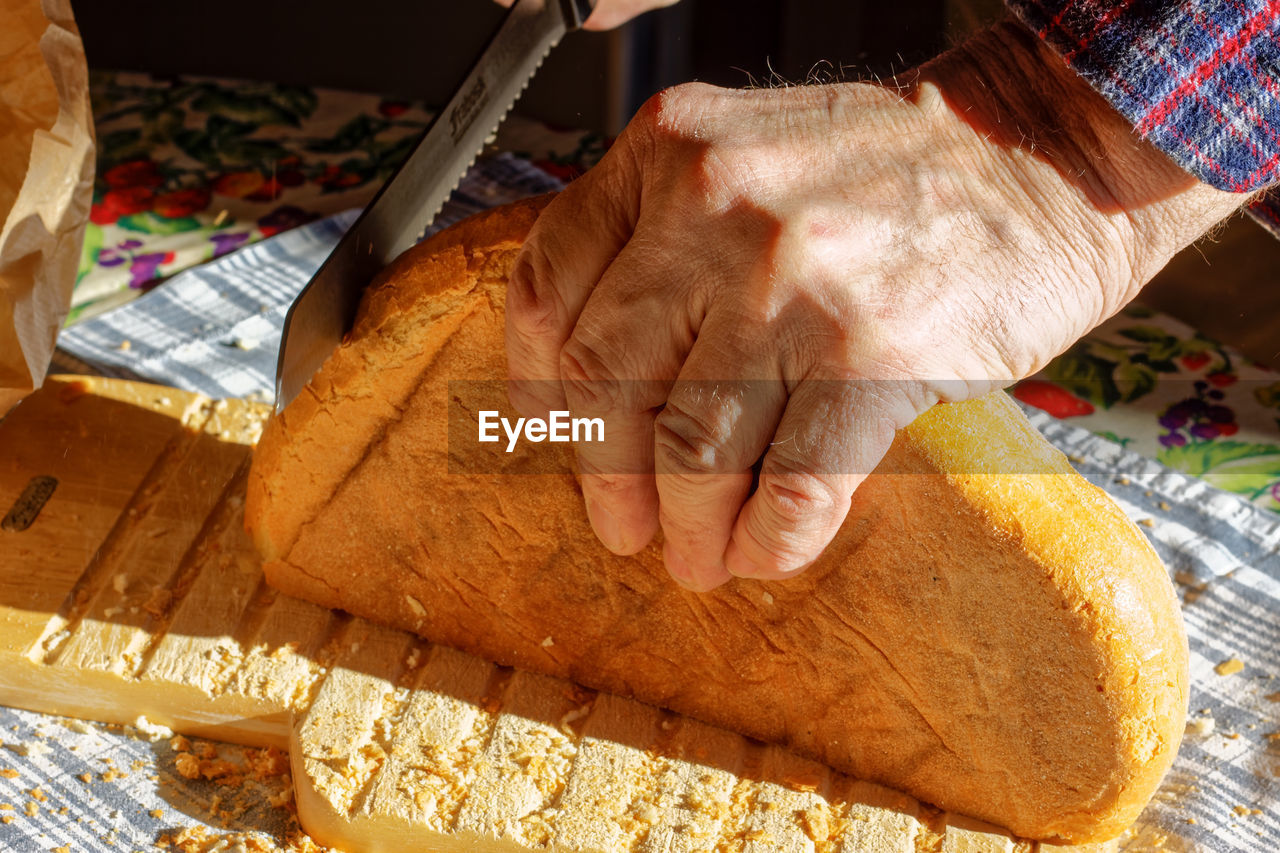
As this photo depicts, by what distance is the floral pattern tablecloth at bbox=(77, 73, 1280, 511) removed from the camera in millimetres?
2184

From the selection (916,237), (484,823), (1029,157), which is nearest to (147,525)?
(484,823)

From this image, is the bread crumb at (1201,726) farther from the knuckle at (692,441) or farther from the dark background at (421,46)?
the dark background at (421,46)

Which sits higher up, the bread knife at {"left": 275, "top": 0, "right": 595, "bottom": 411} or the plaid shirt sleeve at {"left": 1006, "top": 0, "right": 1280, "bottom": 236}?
the plaid shirt sleeve at {"left": 1006, "top": 0, "right": 1280, "bottom": 236}

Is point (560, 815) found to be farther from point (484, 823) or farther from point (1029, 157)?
point (1029, 157)

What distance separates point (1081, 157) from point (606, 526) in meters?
0.64

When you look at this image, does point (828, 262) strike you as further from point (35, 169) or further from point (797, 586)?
point (35, 169)

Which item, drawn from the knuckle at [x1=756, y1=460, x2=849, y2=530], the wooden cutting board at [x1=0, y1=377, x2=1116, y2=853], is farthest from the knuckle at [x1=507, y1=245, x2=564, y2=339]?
the wooden cutting board at [x1=0, y1=377, x2=1116, y2=853]

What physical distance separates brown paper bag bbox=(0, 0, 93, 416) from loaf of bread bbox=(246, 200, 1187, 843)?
1.41 ft

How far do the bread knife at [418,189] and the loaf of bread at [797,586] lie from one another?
0.03m

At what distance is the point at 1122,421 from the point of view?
2203mm

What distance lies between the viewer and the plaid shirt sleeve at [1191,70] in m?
1.02

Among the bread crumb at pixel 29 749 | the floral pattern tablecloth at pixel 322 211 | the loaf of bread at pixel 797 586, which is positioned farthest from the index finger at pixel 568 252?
the floral pattern tablecloth at pixel 322 211

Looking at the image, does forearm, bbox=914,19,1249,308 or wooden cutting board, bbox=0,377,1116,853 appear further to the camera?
wooden cutting board, bbox=0,377,1116,853

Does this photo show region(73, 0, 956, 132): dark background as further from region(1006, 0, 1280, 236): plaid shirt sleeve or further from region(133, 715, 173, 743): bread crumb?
region(133, 715, 173, 743): bread crumb
